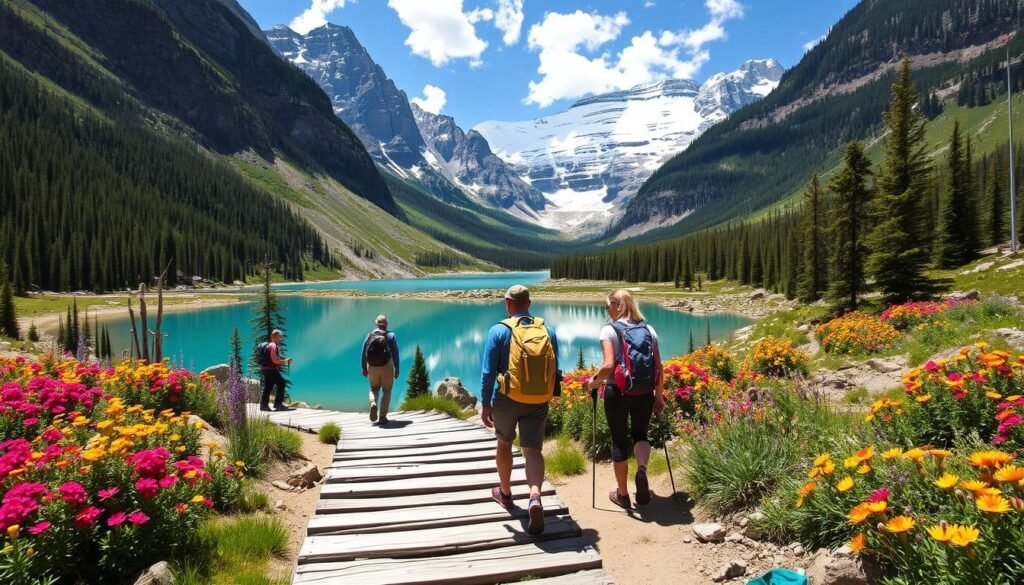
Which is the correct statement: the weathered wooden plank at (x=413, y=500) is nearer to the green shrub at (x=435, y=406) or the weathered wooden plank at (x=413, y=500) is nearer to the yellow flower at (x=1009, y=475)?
the yellow flower at (x=1009, y=475)

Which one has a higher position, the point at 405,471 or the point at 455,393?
the point at 405,471

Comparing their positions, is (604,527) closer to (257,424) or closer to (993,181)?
(257,424)

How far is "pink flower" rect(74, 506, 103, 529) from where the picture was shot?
3.53 metres

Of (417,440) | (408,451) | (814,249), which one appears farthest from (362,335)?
(408,451)

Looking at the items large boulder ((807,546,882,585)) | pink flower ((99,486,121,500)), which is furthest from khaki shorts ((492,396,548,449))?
pink flower ((99,486,121,500))

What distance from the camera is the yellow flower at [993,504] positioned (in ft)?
8.20

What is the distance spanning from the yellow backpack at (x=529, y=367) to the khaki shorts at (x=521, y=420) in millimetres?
127

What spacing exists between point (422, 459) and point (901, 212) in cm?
2387

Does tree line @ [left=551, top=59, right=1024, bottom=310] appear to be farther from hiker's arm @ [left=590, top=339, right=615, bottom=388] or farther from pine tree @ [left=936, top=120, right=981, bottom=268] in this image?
hiker's arm @ [left=590, top=339, right=615, bottom=388]

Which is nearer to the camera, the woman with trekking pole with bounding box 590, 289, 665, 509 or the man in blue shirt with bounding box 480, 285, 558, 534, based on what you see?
the man in blue shirt with bounding box 480, 285, 558, 534

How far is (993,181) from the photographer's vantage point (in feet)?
162

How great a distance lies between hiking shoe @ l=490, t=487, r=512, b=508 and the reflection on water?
15459 millimetres

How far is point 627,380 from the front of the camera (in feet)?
18.4

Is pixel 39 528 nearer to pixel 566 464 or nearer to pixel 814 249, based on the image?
pixel 566 464
